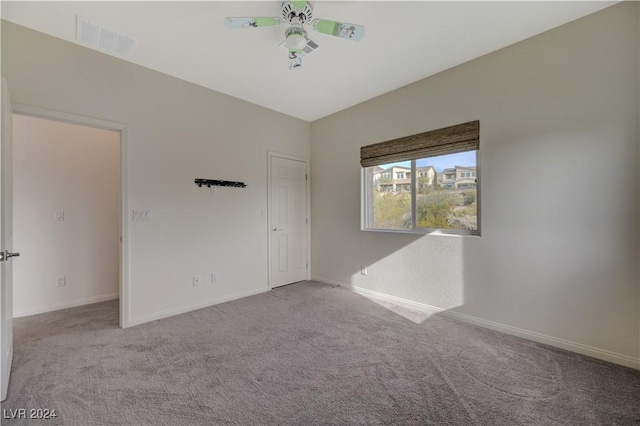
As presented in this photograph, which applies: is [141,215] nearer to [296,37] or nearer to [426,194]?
[296,37]

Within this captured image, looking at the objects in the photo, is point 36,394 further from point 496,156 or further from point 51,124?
point 496,156

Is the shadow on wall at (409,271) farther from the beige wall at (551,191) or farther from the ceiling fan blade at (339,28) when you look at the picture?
the ceiling fan blade at (339,28)

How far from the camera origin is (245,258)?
3760 mm

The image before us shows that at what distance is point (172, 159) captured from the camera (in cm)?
309

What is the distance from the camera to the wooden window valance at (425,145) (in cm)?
281

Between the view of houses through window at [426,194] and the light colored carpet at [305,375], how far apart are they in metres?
1.16

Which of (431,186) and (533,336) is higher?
(431,186)

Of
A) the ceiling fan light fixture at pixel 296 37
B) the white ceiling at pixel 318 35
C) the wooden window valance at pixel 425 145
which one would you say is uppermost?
the white ceiling at pixel 318 35

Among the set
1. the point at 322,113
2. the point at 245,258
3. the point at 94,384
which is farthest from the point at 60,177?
the point at 322,113

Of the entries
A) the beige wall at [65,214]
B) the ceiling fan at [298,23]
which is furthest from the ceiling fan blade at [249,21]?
the beige wall at [65,214]

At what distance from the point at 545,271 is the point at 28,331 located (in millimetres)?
4939

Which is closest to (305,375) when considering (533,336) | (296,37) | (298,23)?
(533,336)

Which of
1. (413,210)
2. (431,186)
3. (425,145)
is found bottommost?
(413,210)

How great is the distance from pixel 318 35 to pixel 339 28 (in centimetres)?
46
